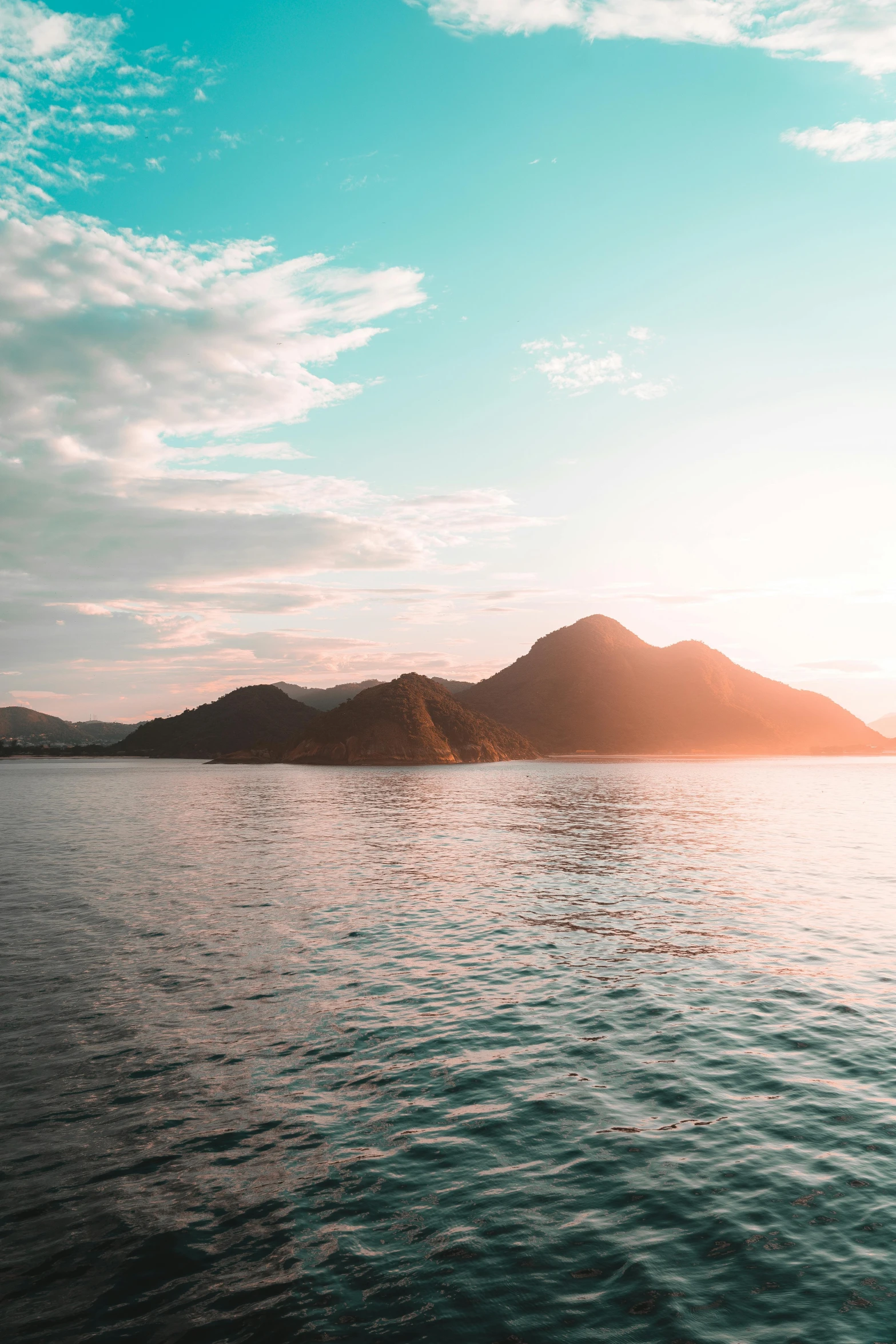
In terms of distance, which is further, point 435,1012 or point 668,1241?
point 435,1012

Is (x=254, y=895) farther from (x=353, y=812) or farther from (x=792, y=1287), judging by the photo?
(x=353, y=812)

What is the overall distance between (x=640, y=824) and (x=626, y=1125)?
69256 millimetres

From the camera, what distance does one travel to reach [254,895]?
137ft

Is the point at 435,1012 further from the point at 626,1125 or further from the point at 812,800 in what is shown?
the point at 812,800

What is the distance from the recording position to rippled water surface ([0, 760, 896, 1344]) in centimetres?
1088

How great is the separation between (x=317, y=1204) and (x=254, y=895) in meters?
29.9

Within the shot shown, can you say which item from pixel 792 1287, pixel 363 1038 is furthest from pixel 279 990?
pixel 792 1287

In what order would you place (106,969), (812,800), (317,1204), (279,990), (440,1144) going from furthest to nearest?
(812,800), (106,969), (279,990), (440,1144), (317,1204)

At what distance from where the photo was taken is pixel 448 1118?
16469mm

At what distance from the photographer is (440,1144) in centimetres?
1528

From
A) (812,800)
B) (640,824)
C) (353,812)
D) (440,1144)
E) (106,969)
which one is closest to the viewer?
(440,1144)

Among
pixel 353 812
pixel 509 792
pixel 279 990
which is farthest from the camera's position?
pixel 509 792

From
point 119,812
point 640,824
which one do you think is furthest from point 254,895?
point 119,812

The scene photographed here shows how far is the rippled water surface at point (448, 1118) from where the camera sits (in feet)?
35.7
